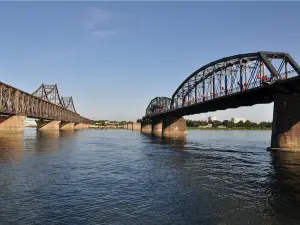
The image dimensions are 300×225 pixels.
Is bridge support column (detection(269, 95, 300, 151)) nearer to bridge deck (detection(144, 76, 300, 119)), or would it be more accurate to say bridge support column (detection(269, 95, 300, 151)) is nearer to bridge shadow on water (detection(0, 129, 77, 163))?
bridge deck (detection(144, 76, 300, 119))

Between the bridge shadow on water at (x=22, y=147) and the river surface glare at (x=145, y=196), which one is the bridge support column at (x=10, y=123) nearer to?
the bridge shadow on water at (x=22, y=147)

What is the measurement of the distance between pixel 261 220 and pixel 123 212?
696 centimetres

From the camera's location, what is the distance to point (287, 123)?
52875 mm

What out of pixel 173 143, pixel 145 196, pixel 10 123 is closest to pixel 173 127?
pixel 173 143

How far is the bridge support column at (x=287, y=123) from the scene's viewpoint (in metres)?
52.5

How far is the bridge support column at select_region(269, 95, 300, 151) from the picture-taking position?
52.5 m

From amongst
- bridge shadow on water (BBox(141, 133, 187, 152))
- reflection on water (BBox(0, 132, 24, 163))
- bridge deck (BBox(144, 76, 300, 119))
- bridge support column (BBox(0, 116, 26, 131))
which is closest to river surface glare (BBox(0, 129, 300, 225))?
reflection on water (BBox(0, 132, 24, 163))

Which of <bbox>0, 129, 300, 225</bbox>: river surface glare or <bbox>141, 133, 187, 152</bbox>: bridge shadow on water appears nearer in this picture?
<bbox>0, 129, 300, 225</bbox>: river surface glare

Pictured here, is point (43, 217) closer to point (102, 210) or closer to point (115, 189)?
point (102, 210)

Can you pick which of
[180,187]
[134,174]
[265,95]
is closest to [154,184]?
[180,187]

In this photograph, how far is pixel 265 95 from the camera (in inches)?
2429

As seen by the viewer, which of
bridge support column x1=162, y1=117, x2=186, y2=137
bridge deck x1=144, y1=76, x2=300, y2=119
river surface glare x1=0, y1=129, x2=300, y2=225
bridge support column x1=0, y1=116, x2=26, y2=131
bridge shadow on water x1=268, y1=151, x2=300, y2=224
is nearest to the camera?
river surface glare x1=0, y1=129, x2=300, y2=225

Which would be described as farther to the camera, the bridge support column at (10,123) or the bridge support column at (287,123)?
the bridge support column at (10,123)

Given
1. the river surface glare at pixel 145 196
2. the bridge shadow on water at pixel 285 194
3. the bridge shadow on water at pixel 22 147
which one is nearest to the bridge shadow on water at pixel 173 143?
the bridge shadow on water at pixel 22 147
